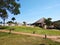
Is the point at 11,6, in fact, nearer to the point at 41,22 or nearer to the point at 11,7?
the point at 11,7

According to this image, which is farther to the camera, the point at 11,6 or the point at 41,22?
the point at 41,22

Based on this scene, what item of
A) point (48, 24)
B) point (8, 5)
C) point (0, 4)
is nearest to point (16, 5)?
point (8, 5)

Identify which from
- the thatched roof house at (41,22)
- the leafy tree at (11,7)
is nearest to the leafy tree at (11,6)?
the leafy tree at (11,7)

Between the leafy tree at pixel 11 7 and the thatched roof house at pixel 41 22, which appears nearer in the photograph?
the leafy tree at pixel 11 7

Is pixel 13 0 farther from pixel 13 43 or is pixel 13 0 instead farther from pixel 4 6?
pixel 13 43

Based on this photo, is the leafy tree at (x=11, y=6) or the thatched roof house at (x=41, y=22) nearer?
the leafy tree at (x=11, y=6)

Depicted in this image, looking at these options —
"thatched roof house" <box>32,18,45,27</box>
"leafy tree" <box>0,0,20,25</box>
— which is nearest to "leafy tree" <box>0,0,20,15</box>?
"leafy tree" <box>0,0,20,25</box>

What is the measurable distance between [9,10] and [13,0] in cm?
353

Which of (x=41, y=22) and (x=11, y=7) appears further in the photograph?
(x=41, y=22)

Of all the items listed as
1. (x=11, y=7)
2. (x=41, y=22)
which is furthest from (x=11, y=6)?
(x=41, y=22)

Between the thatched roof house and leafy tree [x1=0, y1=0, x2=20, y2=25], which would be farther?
the thatched roof house

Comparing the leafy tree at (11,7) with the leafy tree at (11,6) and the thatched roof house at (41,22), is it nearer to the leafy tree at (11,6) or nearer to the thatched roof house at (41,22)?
the leafy tree at (11,6)

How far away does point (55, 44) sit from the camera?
86.6 feet

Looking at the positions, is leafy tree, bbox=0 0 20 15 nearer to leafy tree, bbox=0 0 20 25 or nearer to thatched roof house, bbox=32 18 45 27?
leafy tree, bbox=0 0 20 25
